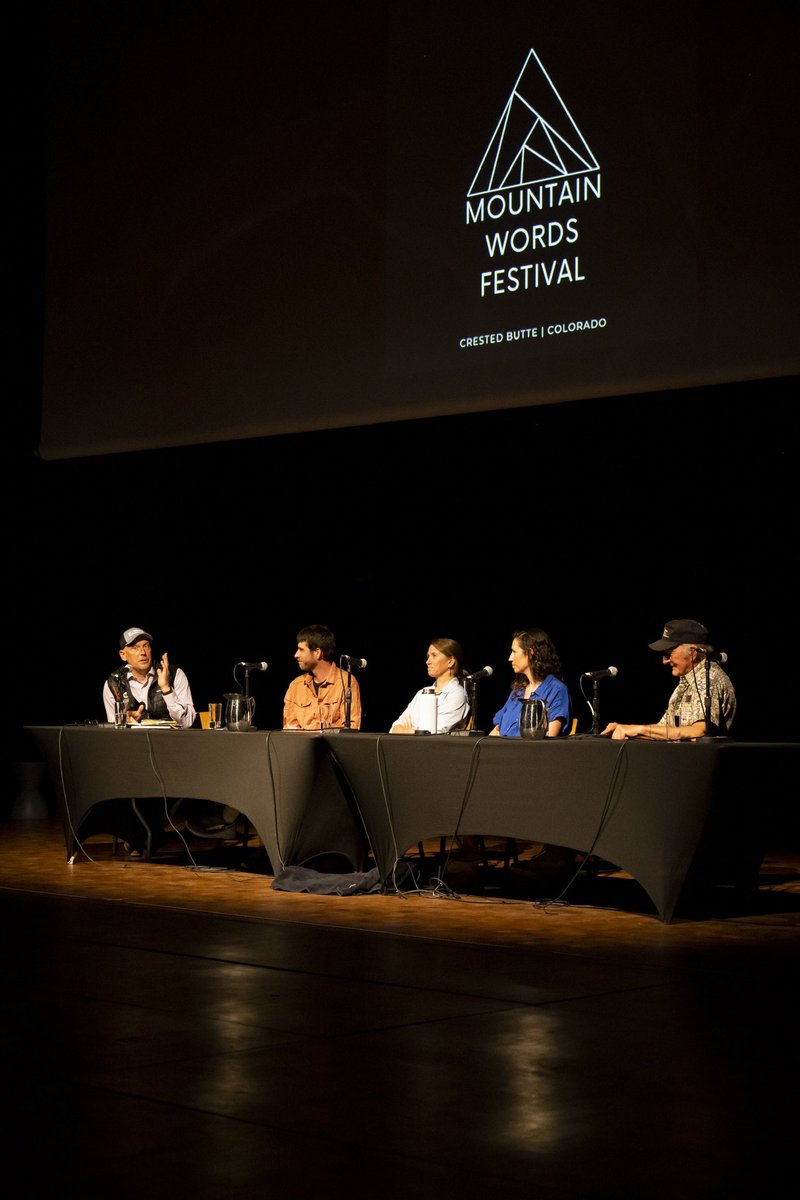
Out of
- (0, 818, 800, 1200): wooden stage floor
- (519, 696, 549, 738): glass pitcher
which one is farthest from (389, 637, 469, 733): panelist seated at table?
(0, 818, 800, 1200): wooden stage floor

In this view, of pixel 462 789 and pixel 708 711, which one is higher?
pixel 708 711

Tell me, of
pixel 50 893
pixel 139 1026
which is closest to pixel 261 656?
pixel 50 893

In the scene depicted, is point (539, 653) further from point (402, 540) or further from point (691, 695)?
point (402, 540)

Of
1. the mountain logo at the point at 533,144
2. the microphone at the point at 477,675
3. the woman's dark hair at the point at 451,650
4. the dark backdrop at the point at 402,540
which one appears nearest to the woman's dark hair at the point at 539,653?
the woman's dark hair at the point at 451,650

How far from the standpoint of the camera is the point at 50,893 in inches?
235

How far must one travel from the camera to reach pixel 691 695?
5.79m

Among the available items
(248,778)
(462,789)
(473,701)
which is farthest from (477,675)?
(248,778)

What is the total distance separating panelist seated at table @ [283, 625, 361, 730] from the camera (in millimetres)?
6953

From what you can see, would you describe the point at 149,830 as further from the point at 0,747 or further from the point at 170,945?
the point at 0,747

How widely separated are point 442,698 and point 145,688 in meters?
1.71

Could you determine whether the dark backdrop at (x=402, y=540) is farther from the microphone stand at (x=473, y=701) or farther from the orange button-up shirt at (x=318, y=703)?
the microphone stand at (x=473, y=701)

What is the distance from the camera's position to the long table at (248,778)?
6145 millimetres

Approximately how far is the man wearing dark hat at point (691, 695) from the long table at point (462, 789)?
20cm

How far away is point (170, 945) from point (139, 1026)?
120 cm
